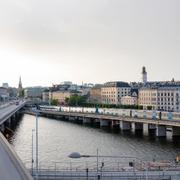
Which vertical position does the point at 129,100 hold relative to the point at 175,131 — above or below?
above

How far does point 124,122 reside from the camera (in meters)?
75.6

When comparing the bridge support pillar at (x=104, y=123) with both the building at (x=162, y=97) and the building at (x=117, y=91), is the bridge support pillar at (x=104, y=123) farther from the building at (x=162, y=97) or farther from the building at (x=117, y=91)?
the building at (x=117, y=91)

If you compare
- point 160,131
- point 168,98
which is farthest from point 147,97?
point 160,131

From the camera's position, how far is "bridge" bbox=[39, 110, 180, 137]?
202ft

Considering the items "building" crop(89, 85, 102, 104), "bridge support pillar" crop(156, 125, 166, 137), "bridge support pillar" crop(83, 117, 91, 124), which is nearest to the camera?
"bridge support pillar" crop(156, 125, 166, 137)

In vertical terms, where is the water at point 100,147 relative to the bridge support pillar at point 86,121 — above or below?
below

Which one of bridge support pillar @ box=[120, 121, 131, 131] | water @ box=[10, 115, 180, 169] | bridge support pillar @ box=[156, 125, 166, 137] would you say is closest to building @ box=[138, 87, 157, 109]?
bridge support pillar @ box=[120, 121, 131, 131]

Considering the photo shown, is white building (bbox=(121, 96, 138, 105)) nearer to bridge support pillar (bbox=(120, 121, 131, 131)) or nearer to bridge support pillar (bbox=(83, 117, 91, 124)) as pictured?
bridge support pillar (bbox=(83, 117, 91, 124))

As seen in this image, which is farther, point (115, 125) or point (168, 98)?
point (168, 98)

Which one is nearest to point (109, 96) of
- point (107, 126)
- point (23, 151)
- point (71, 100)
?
point (71, 100)

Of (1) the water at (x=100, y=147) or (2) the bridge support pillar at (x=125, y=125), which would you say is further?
(2) the bridge support pillar at (x=125, y=125)

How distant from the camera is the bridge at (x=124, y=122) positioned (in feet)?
202

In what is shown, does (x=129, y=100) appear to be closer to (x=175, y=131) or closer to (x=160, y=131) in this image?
(x=160, y=131)

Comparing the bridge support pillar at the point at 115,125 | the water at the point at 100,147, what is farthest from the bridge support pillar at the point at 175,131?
the bridge support pillar at the point at 115,125
